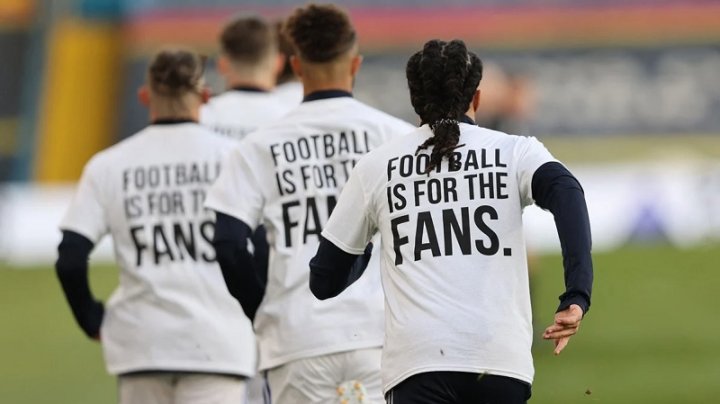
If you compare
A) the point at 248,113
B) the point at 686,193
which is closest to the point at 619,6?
the point at 686,193

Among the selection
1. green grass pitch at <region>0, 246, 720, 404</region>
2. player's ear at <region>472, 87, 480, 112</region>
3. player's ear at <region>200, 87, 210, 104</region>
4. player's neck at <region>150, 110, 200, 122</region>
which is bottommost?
green grass pitch at <region>0, 246, 720, 404</region>

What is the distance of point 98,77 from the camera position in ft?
99.8

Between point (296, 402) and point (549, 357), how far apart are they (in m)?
8.07

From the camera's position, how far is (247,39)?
8047mm

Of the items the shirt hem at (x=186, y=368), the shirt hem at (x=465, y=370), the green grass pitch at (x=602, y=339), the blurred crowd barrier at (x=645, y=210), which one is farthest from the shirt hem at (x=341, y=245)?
the blurred crowd barrier at (x=645, y=210)

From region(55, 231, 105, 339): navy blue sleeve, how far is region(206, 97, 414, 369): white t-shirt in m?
0.94

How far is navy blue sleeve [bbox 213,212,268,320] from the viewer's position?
6348 millimetres

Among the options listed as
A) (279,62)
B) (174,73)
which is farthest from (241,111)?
(174,73)

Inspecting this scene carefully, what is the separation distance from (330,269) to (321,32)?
1.36m

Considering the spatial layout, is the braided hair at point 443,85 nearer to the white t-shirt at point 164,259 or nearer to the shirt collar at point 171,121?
the white t-shirt at point 164,259

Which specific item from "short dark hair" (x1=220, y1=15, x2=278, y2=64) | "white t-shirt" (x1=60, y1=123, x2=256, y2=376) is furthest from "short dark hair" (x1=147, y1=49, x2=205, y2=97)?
"short dark hair" (x1=220, y1=15, x2=278, y2=64)

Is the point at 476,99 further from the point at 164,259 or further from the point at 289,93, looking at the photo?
the point at 289,93

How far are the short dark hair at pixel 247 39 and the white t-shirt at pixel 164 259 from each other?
3.03 feet

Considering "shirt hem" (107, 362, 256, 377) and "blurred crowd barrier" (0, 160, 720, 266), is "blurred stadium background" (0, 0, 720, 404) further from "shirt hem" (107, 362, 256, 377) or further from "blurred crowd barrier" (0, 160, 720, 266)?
"shirt hem" (107, 362, 256, 377)
